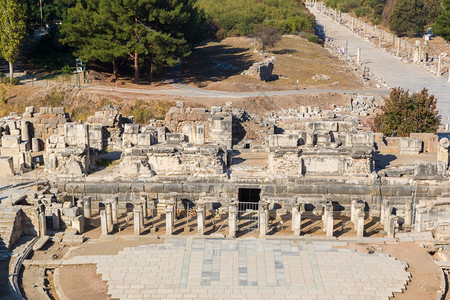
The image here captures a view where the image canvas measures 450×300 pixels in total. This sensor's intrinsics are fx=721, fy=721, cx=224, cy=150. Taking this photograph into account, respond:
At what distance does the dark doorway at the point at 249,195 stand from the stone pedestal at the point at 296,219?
390 cm

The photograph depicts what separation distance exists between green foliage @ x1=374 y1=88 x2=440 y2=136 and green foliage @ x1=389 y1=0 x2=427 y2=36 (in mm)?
71500

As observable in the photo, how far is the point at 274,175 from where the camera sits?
35.5m

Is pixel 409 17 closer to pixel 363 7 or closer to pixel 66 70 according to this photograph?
pixel 363 7

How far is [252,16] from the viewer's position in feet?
380

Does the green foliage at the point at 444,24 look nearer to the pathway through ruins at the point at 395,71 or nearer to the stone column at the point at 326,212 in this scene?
the pathway through ruins at the point at 395,71

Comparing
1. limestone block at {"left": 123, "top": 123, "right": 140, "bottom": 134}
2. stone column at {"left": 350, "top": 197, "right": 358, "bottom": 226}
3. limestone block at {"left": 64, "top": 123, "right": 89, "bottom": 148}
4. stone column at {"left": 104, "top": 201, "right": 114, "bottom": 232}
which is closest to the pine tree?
limestone block at {"left": 64, "top": 123, "right": 89, "bottom": 148}

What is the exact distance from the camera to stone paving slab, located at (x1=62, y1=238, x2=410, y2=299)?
89.2 feet

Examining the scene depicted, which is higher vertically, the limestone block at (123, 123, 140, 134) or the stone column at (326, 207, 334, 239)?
the limestone block at (123, 123, 140, 134)

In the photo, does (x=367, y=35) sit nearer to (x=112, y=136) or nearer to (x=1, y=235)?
(x=112, y=136)

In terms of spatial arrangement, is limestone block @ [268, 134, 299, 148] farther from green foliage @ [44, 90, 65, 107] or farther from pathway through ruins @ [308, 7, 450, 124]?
pathway through ruins @ [308, 7, 450, 124]

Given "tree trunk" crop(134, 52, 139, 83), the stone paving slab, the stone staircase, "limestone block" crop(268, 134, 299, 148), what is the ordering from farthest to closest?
1. "tree trunk" crop(134, 52, 139, 83)
2. "limestone block" crop(268, 134, 299, 148)
3. the stone staircase
4. the stone paving slab

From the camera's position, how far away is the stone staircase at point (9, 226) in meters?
30.8

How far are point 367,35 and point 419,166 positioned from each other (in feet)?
309

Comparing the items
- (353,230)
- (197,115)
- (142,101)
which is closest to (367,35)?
(142,101)
